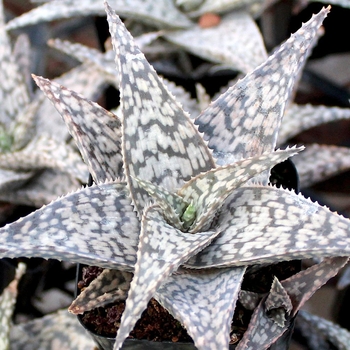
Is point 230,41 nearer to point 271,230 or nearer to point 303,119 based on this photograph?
point 303,119

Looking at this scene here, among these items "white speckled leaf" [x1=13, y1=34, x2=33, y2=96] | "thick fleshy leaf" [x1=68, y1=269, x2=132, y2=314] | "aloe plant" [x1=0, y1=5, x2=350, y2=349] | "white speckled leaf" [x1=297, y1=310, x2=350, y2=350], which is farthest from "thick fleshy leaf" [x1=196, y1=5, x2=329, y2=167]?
"white speckled leaf" [x1=13, y1=34, x2=33, y2=96]

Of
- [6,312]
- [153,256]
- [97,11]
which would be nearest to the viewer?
[153,256]

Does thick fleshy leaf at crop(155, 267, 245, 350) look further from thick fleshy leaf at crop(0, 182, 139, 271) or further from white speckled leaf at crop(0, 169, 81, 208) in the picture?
white speckled leaf at crop(0, 169, 81, 208)

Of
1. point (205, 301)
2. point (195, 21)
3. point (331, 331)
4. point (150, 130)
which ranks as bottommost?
point (331, 331)

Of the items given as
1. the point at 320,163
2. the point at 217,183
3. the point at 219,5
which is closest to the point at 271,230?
the point at 217,183

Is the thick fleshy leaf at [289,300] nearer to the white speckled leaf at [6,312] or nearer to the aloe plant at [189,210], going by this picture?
the aloe plant at [189,210]

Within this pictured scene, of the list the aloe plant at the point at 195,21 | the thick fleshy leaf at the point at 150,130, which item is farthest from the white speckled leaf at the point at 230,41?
the thick fleshy leaf at the point at 150,130

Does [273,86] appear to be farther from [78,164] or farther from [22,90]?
[22,90]
